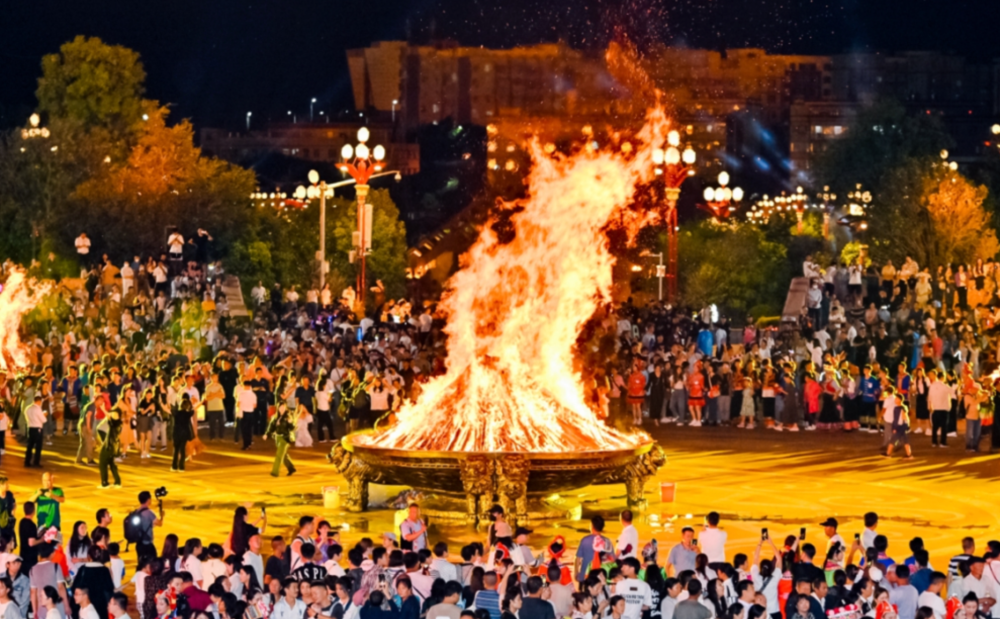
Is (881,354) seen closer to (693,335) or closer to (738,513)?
(693,335)

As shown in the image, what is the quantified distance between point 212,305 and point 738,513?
1968 centimetres

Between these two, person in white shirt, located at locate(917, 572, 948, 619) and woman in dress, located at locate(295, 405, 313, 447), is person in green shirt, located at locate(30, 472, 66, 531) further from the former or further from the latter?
woman in dress, located at locate(295, 405, 313, 447)

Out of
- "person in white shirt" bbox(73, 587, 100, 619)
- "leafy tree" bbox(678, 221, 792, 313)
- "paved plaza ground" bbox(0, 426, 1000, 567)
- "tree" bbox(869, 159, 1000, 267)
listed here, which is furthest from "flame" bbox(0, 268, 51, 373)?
"leafy tree" bbox(678, 221, 792, 313)

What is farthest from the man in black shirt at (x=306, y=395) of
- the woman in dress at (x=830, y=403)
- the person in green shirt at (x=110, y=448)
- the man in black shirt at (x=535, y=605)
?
the man in black shirt at (x=535, y=605)

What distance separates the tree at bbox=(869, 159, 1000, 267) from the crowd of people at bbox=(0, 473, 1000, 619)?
131 ft

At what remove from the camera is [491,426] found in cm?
2175

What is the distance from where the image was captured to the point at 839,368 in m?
32.4

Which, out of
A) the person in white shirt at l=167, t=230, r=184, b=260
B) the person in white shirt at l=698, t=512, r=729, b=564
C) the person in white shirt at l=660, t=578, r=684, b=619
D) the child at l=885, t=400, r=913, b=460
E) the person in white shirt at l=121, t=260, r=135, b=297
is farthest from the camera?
the person in white shirt at l=167, t=230, r=184, b=260

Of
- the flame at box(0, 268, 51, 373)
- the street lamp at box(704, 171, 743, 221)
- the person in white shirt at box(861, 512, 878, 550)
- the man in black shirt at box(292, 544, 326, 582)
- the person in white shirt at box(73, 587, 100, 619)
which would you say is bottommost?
the person in white shirt at box(73, 587, 100, 619)

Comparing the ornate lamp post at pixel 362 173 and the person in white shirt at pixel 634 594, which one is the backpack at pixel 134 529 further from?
the ornate lamp post at pixel 362 173

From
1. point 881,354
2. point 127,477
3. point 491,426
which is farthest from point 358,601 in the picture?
point 881,354

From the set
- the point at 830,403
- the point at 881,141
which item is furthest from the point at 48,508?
the point at 881,141

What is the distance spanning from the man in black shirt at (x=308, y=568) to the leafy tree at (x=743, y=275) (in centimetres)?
5066

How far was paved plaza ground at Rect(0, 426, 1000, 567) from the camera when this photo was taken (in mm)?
20625
